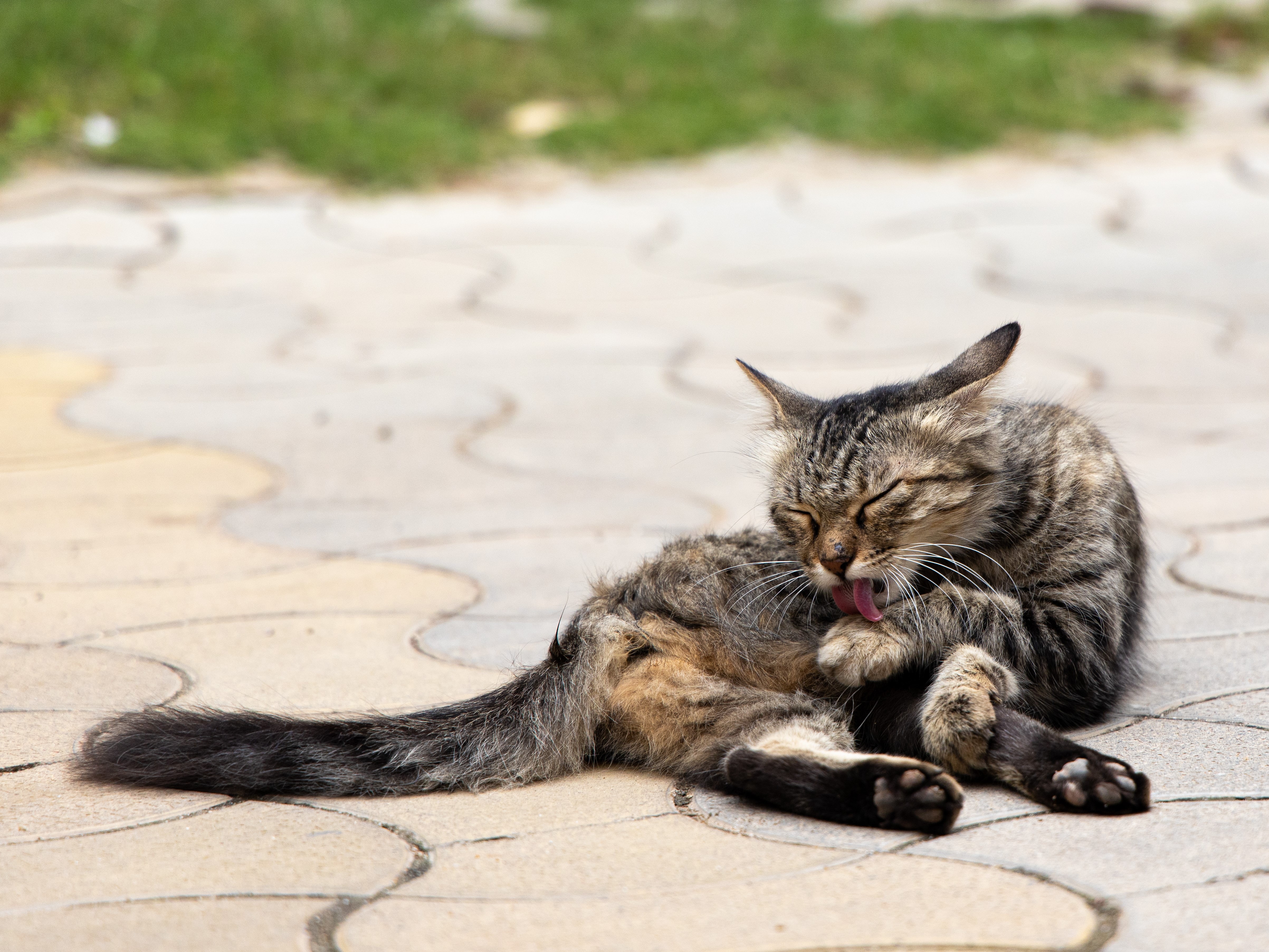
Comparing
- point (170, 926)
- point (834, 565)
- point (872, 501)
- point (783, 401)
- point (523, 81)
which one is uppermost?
point (523, 81)

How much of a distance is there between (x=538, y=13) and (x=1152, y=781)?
1090 centimetres

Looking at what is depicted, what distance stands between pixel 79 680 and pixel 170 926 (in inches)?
46.8

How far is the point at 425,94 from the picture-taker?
9.61 metres

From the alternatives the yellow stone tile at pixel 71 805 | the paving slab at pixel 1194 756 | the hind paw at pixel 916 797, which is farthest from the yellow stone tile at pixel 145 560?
the paving slab at pixel 1194 756

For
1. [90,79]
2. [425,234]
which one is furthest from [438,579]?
[90,79]

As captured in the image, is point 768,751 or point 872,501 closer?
point 768,751

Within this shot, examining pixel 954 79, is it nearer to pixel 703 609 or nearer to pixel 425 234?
pixel 425 234

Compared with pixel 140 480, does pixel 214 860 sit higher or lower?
lower

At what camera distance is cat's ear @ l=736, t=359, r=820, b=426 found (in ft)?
10.1

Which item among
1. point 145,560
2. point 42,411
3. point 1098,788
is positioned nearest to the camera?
point 1098,788

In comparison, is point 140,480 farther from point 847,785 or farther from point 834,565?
point 847,785

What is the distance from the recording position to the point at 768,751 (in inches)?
93.4

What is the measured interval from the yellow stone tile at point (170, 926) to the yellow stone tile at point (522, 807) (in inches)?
13.1

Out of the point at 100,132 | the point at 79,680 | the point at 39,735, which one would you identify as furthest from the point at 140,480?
the point at 100,132
